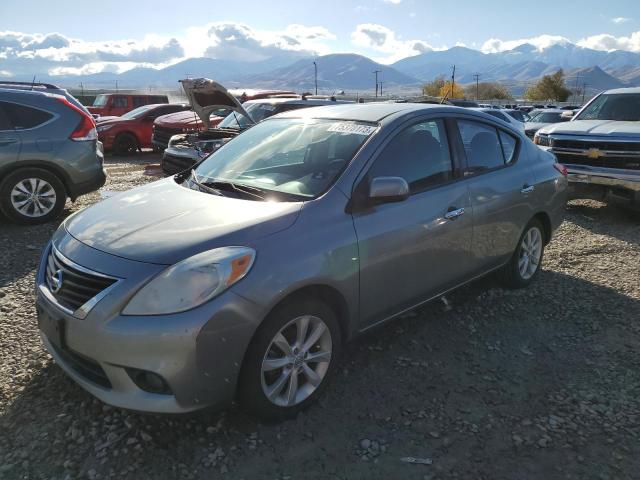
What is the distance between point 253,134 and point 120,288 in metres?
2.01

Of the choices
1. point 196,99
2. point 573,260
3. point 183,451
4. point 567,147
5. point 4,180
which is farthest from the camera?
point 196,99

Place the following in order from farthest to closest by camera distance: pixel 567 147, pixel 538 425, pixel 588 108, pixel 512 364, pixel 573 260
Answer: pixel 588 108
pixel 567 147
pixel 573 260
pixel 512 364
pixel 538 425

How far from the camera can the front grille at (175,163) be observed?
8.57 meters

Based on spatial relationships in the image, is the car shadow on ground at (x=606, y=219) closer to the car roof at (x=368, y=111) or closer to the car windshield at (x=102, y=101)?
the car roof at (x=368, y=111)

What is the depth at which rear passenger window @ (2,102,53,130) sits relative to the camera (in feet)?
21.4

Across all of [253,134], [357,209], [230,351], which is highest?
[253,134]

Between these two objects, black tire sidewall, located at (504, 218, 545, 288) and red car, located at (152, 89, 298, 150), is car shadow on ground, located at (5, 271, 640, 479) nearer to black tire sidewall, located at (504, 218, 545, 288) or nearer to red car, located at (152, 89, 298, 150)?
black tire sidewall, located at (504, 218, 545, 288)

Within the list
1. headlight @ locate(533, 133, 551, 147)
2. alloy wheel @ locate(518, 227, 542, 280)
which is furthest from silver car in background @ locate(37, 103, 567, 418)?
headlight @ locate(533, 133, 551, 147)

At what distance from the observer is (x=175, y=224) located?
2773 mm

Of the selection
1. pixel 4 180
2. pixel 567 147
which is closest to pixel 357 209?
pixel 4 180

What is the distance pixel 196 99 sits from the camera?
9328 millimetres

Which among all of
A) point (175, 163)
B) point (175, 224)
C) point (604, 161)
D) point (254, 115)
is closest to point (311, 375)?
point (175, 224)

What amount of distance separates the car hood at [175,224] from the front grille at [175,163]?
5374mm

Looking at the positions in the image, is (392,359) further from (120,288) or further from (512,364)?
(120,288)
